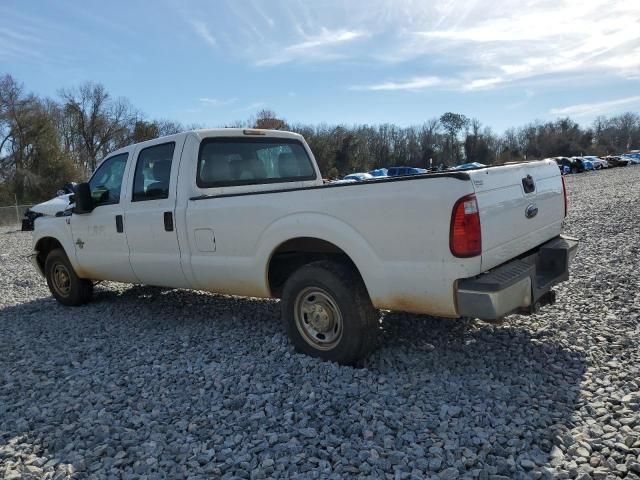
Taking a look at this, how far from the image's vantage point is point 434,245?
11.2 feet

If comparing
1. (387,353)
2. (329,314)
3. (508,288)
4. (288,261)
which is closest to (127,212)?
(288,261)

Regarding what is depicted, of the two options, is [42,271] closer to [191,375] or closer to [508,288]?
[191,375]

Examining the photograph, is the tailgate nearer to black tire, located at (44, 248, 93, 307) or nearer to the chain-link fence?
black tire, located at (44, 248, 93, 307)

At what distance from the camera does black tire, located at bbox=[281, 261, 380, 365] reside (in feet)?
12.9

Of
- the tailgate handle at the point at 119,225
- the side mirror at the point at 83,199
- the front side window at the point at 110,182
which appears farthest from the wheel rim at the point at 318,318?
the side mirror at the point at 83,199

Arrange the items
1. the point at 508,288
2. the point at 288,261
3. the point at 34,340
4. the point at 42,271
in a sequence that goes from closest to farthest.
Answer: the point at 508,288 → the point at 288,261 → the point at 34,340 → the point at 42,271

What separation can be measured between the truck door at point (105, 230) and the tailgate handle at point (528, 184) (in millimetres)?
4250

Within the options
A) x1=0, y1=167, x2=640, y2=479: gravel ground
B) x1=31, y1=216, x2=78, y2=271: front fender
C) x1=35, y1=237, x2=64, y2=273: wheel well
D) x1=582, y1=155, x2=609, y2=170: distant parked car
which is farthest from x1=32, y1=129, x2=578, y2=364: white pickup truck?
x1=582, y1=155, x2=609, y2=170: distant parked car

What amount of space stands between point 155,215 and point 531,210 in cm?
A: 365

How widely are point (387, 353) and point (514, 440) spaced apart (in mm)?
1527

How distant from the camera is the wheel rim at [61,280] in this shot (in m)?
7.11

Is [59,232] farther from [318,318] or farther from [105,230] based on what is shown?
[318,318]

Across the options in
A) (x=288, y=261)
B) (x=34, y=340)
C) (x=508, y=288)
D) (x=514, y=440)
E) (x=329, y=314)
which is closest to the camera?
(x=514, y=440)

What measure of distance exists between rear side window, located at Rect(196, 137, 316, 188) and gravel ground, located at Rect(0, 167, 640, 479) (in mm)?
1569
